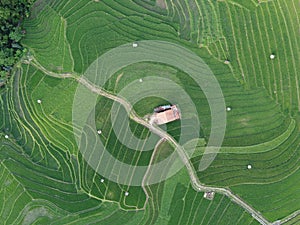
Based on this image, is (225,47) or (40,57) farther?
(40,57)

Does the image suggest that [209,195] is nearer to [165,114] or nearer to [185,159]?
[185,159]

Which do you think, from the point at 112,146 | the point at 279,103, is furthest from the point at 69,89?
the point at 279,103

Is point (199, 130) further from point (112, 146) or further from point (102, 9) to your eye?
point (102, 9)

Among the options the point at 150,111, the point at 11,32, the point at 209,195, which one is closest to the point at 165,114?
the point at 150,111

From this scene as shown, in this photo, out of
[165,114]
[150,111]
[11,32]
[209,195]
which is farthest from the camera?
[11,32]

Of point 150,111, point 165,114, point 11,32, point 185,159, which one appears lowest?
point 185,159

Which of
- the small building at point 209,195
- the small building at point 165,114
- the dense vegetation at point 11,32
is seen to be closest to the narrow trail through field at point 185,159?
the small building at point 209,195

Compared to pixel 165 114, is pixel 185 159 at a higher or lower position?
lower

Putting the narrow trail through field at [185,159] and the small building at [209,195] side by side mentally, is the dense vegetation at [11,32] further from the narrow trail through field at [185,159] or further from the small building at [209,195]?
the small building at [209,195]
